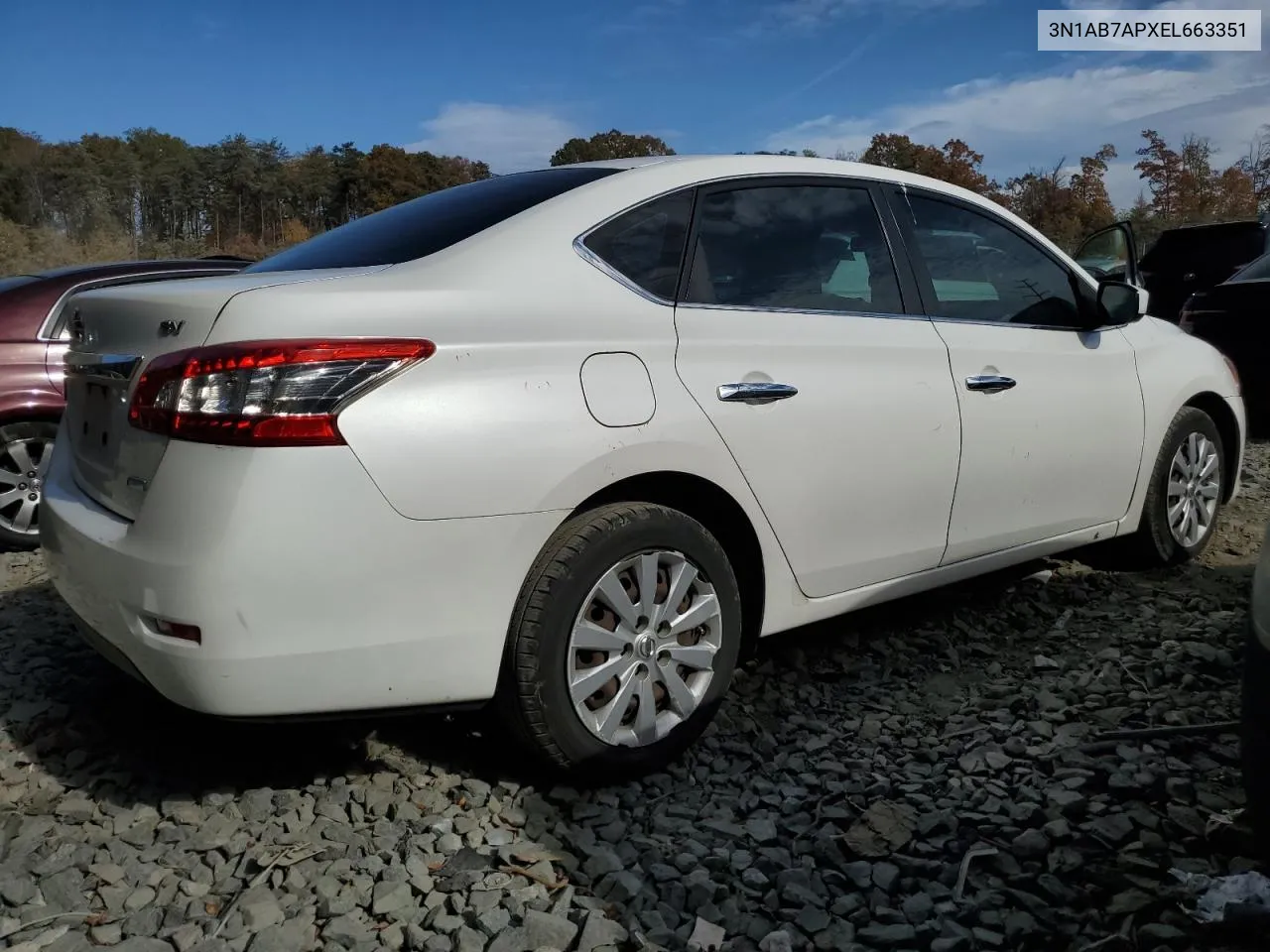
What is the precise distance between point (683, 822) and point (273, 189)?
126ft

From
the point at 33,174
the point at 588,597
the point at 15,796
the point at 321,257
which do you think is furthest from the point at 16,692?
the point at 33,174

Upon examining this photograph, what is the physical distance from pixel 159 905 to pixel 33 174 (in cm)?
3786

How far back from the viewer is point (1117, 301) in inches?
158

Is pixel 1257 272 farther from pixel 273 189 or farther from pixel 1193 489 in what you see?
pixel 273 189

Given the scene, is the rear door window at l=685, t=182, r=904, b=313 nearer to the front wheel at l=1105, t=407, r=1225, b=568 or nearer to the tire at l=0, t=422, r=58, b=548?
the front wheel at l=1105, t=407, r=1225, b=568

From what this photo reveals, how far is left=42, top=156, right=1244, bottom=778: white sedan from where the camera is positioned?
7.16 feet

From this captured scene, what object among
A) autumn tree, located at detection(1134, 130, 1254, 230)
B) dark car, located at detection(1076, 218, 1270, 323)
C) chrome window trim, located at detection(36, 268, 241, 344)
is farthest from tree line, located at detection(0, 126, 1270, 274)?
chrome window trim, located at detection(36, 268, 241, 344)

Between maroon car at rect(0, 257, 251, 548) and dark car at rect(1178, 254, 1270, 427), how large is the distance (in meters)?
6.89

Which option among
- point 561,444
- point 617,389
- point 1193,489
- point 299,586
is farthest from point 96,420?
point 1193,489

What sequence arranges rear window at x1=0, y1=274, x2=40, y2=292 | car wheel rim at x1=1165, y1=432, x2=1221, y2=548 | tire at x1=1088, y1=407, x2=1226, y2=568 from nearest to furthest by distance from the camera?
1. tire at x1=1088, y1=407, x2=1226, y2=568
2. car wheel rim at x1=1165, y1=432, x2=1221, y2=548
3. rear window at x1=0, y1=274, x2=40, y2=292

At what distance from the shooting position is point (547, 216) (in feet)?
8.82

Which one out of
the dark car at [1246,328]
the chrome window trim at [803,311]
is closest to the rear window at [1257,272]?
the dark car at [1246,328]

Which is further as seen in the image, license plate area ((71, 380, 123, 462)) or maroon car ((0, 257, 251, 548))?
maroon car ((0, 257, 251, 548))

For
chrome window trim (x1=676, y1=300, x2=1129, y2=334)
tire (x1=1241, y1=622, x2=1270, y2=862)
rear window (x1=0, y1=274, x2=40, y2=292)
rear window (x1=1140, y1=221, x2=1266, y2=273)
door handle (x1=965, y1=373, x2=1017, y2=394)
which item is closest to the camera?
tire (x1=1241, y1=622, x2=1270, y2=862)
